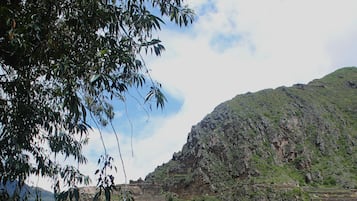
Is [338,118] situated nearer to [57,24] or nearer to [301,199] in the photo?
[301,199]

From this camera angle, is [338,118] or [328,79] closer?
[338,118]

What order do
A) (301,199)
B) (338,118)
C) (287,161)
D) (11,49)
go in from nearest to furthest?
(11,49) < (301,199) < (287,161) < (338,118)

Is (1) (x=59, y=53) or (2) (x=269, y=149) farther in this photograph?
(2) (x=269, y=149)

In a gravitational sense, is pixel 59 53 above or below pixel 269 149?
below

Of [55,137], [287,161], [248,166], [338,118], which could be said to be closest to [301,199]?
[248,166]

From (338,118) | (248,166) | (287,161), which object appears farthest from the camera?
(338,118)

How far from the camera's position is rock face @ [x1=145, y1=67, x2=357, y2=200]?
61.3 meters

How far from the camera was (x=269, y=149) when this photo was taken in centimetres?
7000

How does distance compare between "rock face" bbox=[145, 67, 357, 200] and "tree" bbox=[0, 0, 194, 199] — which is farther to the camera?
"rock face" bbox=[145, 67, 357, 200]

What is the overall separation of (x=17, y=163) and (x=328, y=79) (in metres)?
99.3

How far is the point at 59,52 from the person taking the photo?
4551 mm

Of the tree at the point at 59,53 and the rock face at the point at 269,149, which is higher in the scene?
the rock face at the point at 269,149

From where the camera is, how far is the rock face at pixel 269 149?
61.3m

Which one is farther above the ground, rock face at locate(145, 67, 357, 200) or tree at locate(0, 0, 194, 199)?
rock face at locate(145, 67, 357, 200)
